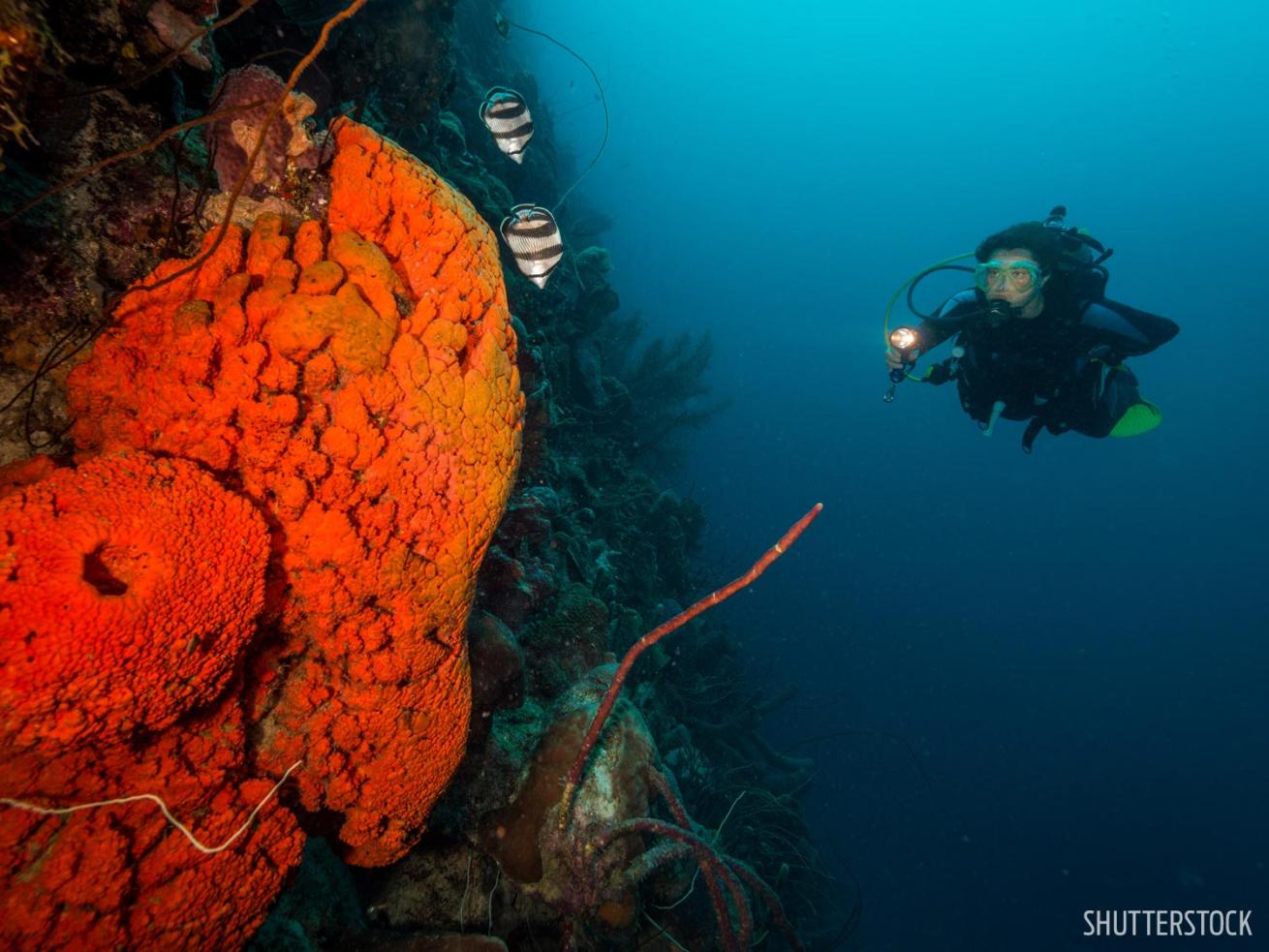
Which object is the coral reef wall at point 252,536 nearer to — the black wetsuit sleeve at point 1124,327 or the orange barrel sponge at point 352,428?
the orange barrel sponge at point 352,428

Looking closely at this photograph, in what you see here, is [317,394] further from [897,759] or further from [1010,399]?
[897,759]

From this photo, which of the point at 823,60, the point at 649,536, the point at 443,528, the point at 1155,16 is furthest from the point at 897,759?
the point at 1155,16

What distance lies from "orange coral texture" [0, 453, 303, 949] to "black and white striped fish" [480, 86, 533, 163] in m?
3.61

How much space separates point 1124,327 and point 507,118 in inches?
282

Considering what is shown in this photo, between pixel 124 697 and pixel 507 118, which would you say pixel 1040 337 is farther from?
pixel 124 697

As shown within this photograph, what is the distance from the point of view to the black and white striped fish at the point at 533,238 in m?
3.49

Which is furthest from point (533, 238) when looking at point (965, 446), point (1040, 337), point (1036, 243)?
point (965, 446)

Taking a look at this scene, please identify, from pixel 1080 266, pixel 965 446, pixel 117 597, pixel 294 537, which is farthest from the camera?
pixel 965 446

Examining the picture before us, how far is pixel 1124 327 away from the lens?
6309 mm

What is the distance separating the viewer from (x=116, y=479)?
1215 millimetres

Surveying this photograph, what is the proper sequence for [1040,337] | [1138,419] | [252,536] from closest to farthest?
[252,536] < [1040,337] < [1138,419]

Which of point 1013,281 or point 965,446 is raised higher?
point 1013,281

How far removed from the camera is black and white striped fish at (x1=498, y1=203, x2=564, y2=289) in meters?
3.49

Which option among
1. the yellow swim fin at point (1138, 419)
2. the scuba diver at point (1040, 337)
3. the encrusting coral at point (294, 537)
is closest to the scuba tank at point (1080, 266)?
the scuba diver at point (1040, 337)
